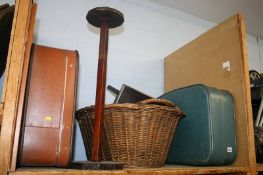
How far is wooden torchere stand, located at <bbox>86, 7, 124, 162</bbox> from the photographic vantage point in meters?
0.80

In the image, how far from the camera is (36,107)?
0.75 m

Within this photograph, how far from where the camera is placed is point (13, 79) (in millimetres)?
605

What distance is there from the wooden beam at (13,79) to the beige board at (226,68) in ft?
2.62

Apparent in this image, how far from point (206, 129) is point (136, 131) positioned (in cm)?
28

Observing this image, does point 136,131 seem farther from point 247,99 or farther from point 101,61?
point 247,99

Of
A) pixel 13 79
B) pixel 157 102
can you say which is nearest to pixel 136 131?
pixel 157 102

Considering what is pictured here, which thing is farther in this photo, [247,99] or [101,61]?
[247,99]

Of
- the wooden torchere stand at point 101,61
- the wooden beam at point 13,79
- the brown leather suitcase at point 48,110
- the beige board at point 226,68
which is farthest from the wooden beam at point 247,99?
the wooden beam at point 13,79

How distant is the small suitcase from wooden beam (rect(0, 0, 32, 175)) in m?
0.64

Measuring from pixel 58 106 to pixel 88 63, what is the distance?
576mm

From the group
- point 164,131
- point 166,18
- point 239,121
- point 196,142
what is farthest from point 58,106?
point 166,18

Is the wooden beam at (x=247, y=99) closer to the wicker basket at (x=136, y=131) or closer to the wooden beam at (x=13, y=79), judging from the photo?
the wicker basket at (x=136, y=131)

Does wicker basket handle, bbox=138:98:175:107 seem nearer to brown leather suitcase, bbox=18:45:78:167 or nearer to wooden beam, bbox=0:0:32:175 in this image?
brown leather suitcase, bbox=18:45:78:167

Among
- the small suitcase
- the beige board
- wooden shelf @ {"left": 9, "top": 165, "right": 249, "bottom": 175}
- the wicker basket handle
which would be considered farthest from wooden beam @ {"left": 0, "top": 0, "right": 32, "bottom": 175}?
the beige board
